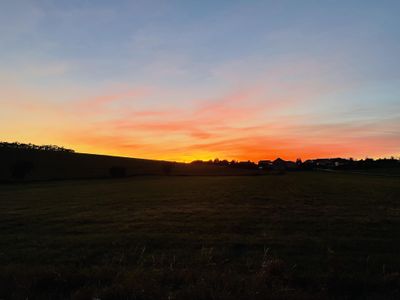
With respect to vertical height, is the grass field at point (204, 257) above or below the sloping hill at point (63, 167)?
below

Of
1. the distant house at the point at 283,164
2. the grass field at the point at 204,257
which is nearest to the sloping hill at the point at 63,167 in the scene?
the distant house at the point at 283,164

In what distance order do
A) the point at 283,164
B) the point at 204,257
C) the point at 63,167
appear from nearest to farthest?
the point at 204,257 < the point at 63,167 < the point at 283,164

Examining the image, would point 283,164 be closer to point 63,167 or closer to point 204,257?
point 63,167

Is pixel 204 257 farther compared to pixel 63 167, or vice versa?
pixel 63 167

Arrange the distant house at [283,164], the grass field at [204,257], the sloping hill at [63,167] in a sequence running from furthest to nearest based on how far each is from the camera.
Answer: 1. the distant house at [283,164]
2. the sloping hill at [63,167]
3. the grass field at [204,257]

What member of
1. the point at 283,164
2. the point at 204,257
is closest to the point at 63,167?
the point at 283,164

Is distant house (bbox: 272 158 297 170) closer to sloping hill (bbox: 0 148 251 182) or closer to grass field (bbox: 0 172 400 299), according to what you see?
sloping hill (bbox: 0 148 251 182)

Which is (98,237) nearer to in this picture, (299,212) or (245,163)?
(299,212)

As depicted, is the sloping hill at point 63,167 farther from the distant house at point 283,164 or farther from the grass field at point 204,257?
the grass field at point 204,257

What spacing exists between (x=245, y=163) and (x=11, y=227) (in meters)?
149

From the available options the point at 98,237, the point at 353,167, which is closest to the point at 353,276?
the point at 98,237

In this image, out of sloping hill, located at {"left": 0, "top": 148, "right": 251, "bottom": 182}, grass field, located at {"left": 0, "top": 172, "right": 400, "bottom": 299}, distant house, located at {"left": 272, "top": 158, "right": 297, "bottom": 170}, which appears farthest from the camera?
distant house, located at {"left": 272, "top": 158, "right": 297, "bottom": 170}

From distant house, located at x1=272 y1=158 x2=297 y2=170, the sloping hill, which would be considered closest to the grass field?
the sloping hill

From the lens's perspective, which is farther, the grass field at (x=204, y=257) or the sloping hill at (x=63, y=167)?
the sloping hill at (x=63, y=167)
